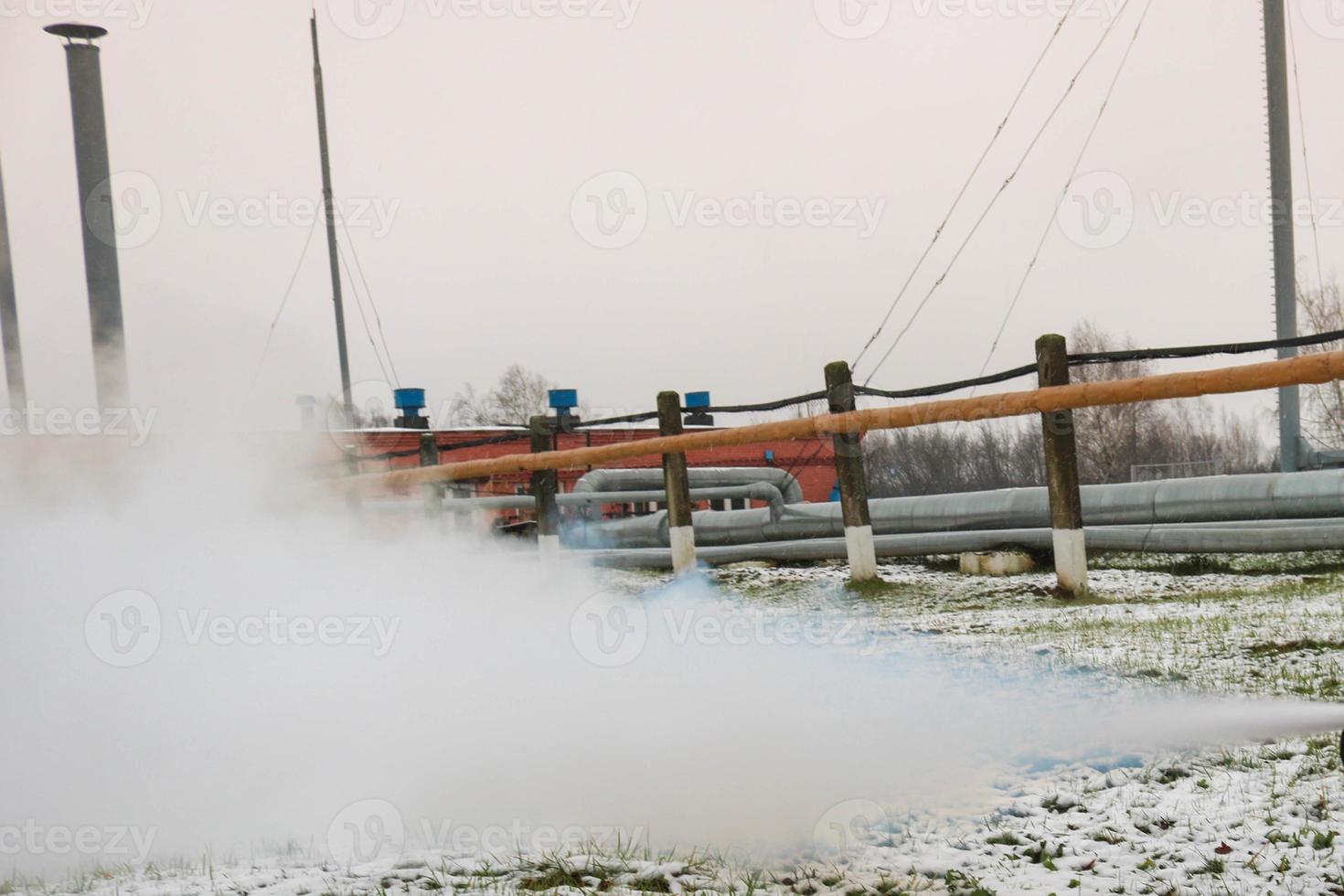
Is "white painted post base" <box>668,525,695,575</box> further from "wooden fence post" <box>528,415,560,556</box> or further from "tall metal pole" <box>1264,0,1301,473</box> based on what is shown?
"tall metal pole" <box>1264,0,1301,473</box>

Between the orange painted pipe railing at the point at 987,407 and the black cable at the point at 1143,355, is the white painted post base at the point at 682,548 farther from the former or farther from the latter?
the black cable at the point at 1143,355

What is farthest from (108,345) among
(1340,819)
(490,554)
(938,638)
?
(1340,819)

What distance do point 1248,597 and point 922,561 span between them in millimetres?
3544

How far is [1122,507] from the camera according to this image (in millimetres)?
8852

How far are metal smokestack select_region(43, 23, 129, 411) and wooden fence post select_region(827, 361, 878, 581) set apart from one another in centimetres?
1320

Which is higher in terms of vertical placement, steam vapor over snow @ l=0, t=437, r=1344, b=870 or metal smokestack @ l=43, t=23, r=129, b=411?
metal smokestack @ l=43, t=23, r=129, b=411

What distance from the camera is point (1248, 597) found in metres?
6.53

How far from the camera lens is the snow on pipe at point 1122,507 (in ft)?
27.1

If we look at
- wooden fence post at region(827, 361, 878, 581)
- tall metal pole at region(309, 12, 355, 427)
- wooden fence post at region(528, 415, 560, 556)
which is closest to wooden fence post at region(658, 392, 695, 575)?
wooden fence post at region(528, 415, 560, 556)

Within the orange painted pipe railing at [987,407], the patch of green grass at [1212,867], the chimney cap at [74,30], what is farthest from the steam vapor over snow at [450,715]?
the chimney cap at [74,30]

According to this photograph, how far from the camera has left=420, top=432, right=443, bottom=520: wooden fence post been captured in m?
13.0

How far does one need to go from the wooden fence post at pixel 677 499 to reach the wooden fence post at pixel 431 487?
4067 mm

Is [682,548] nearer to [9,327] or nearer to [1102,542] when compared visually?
[1102,542]

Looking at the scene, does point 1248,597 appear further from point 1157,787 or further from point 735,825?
point 735,825
